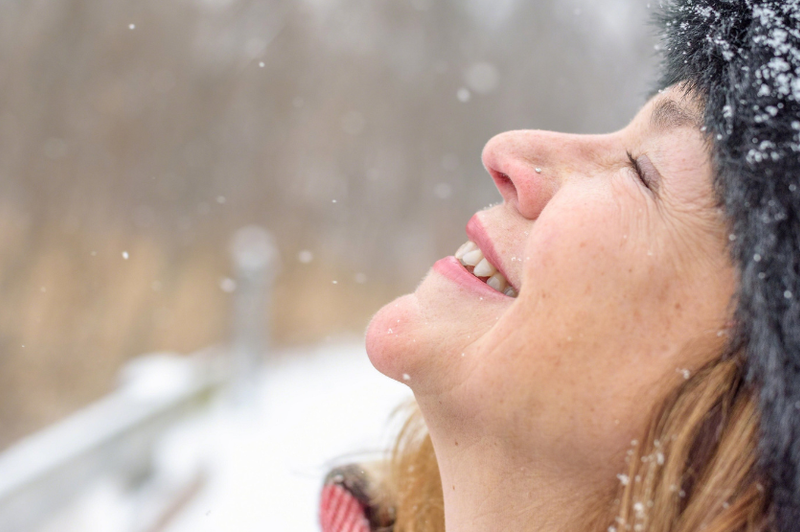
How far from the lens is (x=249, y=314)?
4.91m

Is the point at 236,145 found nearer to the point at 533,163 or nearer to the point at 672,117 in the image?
the point at 533,163

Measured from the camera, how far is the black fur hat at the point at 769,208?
1044 millimetres

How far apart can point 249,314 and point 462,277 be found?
151 inches

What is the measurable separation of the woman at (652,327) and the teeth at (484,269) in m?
0.04

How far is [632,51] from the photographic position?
5.41 m

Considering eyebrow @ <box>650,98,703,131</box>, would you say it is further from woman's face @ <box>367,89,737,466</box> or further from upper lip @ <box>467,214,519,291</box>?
upper lip @ <box>467,214,519,291</box>

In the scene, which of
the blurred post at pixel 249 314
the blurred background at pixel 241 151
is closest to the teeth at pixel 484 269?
the blurred background at pixel 241 151

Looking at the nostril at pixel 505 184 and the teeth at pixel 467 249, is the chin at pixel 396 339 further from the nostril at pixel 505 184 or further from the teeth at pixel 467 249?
the nostril at pixel 505 184

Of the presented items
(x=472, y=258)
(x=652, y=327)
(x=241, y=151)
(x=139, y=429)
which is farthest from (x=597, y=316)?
(x=241, y=151)

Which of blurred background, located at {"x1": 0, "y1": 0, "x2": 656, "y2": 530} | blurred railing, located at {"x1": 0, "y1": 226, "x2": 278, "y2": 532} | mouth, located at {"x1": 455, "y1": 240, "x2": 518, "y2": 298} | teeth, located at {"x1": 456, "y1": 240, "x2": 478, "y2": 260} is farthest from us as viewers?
blurred background, located at {"x1": 0, "y1": 0, "x2": 656, "y2": 530}

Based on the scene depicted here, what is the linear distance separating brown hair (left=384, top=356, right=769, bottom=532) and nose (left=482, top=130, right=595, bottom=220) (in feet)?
1.65

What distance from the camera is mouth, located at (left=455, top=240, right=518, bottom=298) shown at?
138 centimetres

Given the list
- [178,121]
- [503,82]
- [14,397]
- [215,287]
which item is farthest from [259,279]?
[503,82]

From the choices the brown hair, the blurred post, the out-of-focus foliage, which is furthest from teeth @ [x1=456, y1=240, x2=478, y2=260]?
the out-of-focus foliage
